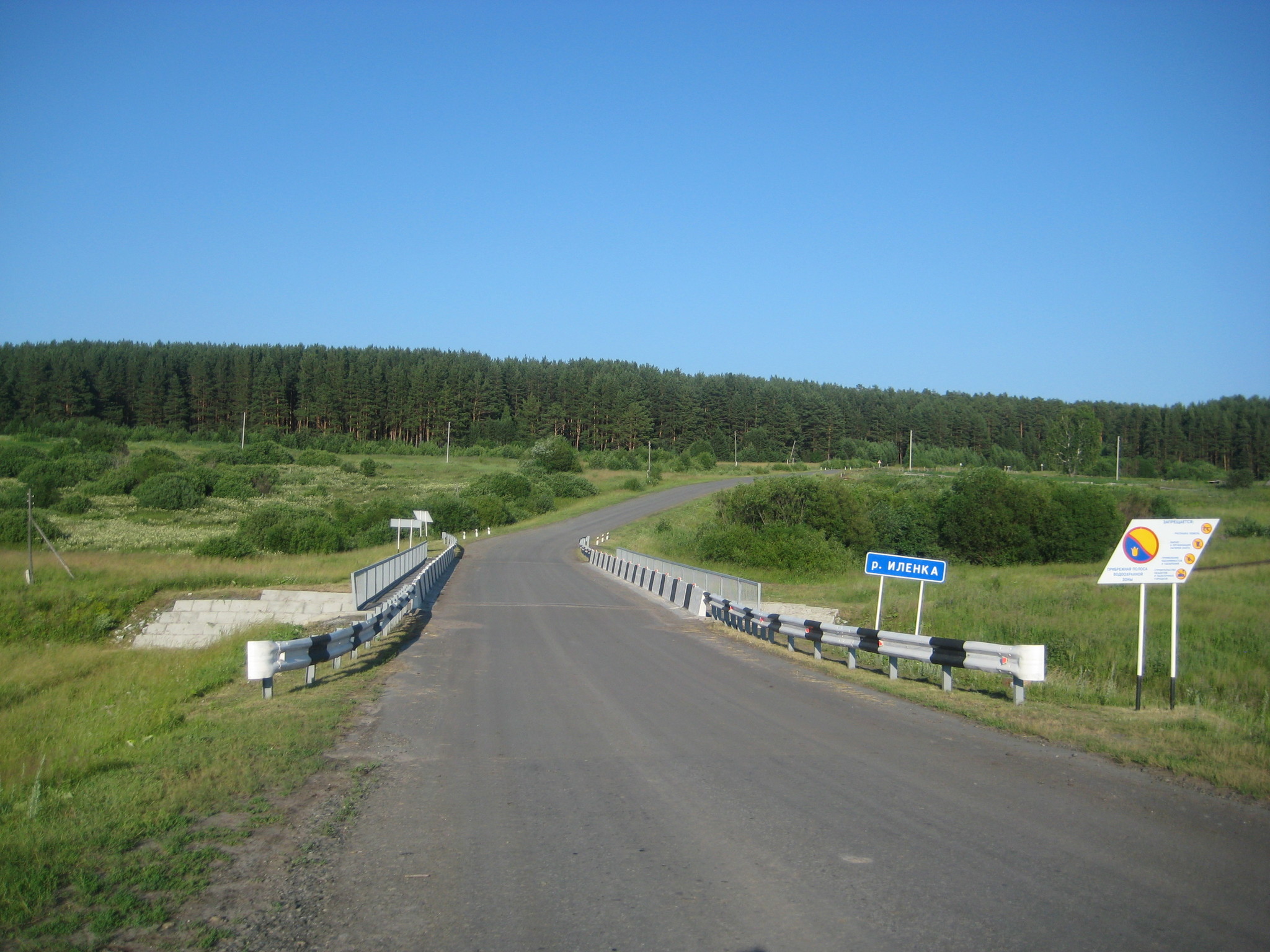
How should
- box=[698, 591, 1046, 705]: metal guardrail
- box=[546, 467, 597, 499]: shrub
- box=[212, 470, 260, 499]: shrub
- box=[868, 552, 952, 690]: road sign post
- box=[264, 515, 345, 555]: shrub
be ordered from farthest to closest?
box=[546, 467, 597, 499]: shrub < box=[212, 470, 260, 499]: shrub < box=[264, 515, 345, 555]: shrub < box=[868, 552, 952, 690]: road sign post < box=[698, 591, 1046, 705]: metal guardrail

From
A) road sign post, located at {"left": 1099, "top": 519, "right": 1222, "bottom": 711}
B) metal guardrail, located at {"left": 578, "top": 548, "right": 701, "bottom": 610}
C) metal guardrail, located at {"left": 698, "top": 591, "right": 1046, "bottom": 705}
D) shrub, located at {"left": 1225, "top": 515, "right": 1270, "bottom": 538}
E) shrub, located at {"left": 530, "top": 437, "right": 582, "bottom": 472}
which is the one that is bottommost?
metal guardrail, located at {"left": 578, "top": 548, "right": 701, "bottom": 610}

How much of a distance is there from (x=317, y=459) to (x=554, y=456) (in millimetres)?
29204

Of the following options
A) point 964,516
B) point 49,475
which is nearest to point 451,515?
point 49,475

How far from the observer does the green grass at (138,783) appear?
4.86 m

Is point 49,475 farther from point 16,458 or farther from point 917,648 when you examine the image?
point 917,648

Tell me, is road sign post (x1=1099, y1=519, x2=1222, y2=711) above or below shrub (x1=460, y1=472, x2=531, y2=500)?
above

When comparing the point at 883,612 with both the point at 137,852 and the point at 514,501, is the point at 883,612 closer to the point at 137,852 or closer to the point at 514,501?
the point at 137,852

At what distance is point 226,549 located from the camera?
51.8 metres

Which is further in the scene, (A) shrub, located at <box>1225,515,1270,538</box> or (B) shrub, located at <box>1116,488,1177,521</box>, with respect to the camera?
(B) shrub, located at <box>1116,488,1177,521</box>

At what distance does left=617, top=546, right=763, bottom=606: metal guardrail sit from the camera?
75.8ft

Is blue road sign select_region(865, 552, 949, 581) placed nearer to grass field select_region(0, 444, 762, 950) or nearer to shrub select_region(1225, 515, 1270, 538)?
grass field select_region(0, 444, 762, 950)

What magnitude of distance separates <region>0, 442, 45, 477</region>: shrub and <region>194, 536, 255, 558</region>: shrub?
38.4m

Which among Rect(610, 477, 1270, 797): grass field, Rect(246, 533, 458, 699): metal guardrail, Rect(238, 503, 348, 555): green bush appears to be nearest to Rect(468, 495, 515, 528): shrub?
Rect(238, 503, 348, 555): green bush

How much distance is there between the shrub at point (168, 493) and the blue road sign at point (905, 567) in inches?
2862
